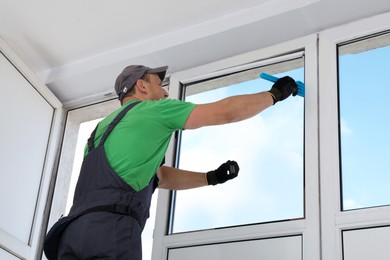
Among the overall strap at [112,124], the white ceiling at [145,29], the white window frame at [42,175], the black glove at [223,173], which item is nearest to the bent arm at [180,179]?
the black glove at [223,173]

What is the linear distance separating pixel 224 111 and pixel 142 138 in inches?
12.8

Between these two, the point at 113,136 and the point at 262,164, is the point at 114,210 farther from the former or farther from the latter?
the point at 262,164

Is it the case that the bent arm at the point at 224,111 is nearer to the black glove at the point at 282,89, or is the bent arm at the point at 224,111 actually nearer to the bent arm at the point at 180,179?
the black glove at the point at 282,89

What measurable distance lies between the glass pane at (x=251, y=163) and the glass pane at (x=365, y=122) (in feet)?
0.67

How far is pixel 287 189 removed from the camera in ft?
9.34

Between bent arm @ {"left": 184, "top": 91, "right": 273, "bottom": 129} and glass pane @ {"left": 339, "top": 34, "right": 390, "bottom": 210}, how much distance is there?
0.48 metres

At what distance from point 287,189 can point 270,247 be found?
290 mm

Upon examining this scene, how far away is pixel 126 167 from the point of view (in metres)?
2.38

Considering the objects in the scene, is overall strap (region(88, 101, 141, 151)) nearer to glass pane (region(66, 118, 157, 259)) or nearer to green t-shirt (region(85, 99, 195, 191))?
green t-shirt (region(85, 99, 195, 191))

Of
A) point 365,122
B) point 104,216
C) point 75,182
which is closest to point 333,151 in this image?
point 365,122

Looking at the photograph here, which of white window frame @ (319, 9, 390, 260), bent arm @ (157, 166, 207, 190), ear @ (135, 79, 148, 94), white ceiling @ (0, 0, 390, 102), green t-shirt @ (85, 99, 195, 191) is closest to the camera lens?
green t-shirt @ (85, 99, 195, 191)

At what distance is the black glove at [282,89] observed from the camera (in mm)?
2660

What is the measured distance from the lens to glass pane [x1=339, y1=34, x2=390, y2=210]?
8.71ft

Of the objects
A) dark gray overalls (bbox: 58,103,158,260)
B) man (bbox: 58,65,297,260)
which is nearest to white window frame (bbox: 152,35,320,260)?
man (bbox: 58,65,297,260)
